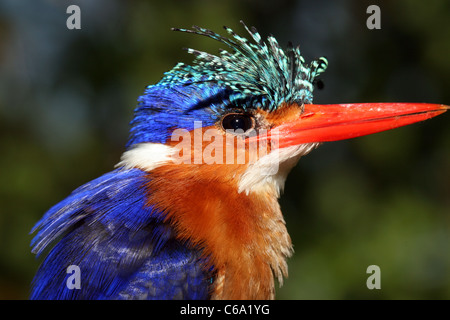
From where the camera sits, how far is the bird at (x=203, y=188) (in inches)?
68.1

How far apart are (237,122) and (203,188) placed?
0.35 meters

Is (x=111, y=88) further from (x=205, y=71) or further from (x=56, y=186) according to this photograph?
(x=205, y=71)

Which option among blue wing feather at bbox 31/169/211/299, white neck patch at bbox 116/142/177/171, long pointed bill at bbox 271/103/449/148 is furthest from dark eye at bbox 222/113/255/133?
blue wing feather at bbox 31/169/211/299

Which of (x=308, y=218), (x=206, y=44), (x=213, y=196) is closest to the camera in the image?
(x=213, y=196)

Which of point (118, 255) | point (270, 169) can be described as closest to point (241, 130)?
point (270, 169)

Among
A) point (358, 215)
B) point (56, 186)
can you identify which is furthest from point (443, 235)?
point (56, 186)

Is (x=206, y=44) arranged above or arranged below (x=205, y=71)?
above

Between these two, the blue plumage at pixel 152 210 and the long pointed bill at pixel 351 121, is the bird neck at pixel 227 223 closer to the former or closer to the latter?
the blue plumage at pixel 152 210

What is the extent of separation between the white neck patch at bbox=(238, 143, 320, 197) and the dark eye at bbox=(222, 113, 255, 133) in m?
0.16

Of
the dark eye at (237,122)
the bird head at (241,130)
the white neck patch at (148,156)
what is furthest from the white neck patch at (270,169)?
the white neck patch at (148,156)

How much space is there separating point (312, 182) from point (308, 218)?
33 cm
